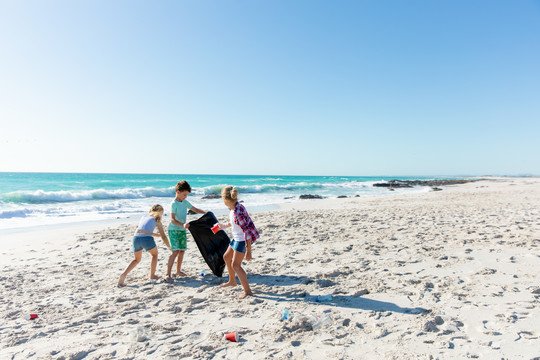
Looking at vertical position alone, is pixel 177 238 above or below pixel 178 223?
below

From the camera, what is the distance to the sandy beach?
9.22ft

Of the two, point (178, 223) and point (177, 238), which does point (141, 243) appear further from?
point (178, 223)

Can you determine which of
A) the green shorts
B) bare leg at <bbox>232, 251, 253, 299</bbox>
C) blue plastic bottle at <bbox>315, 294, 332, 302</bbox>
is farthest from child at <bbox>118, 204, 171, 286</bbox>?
blue plastic bottle at <bbox>315, 294, 332, 302</bbox>

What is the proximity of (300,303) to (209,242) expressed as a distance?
1.95m

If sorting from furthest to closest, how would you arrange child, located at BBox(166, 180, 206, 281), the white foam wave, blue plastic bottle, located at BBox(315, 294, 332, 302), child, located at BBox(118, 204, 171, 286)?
1. the white foam wave
2. child, located at BBox(166, 180, 206, 281)
3. child, located at BBox(118, 204, 171, 286)
4. blue plastic bottle, located at BBox(315, 294, 332, 302)

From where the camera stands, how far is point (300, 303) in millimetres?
3840

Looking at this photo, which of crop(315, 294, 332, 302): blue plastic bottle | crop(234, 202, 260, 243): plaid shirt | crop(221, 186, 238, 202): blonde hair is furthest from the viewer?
crop(234, 202, 260, 243): plaid shirt

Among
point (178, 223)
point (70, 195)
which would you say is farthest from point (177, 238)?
point (70, 195)

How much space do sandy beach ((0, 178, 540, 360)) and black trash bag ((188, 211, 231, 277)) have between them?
248mm

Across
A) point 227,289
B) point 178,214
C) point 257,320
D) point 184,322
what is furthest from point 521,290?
point 178,214

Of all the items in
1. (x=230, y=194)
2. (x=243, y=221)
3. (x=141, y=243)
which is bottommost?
(x=141, y=243)

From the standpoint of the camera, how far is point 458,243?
6.41 meters

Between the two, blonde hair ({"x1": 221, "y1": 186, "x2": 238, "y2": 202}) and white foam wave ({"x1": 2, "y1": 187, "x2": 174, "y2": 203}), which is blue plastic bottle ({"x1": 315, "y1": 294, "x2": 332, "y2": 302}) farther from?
white foam wave ({"x1": 2, "y1": 187, "x2": 174, "y2": 203})

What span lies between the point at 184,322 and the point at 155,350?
57cm
